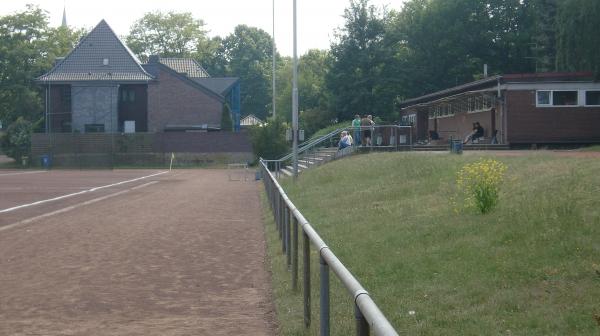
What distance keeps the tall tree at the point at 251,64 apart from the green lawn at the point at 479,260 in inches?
4012

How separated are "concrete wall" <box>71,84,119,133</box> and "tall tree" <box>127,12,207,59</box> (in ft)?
139

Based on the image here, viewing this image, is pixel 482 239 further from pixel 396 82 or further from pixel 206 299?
pixel 396 82

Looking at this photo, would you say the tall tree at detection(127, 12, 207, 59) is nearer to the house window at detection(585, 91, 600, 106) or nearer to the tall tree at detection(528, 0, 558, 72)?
the tall tree at detection(528, 0, 558, 72)

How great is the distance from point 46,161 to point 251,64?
65356 millimetres

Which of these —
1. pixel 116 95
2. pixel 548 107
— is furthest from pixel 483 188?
pixel 116 95

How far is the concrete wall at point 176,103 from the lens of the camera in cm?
6644

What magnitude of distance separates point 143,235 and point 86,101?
51889mm

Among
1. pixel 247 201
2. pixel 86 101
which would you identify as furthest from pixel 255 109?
pixel 247 201

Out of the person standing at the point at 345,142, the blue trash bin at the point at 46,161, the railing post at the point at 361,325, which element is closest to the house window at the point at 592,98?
the person standing at the point at 345,142

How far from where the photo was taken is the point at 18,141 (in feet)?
203

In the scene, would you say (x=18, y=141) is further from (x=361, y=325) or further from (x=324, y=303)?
(x=361, y=325)

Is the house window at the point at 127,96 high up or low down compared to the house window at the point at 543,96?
up

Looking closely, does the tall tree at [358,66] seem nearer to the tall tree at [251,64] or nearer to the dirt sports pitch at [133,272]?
the dirt sports pitch at [133,272]

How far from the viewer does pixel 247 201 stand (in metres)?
25.2
